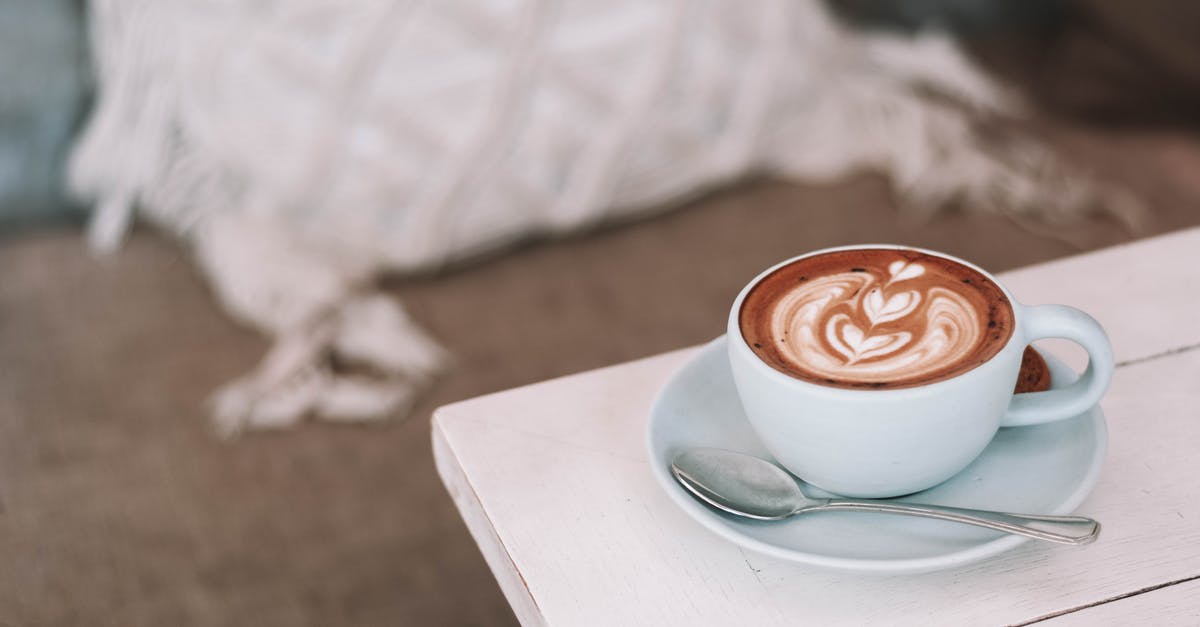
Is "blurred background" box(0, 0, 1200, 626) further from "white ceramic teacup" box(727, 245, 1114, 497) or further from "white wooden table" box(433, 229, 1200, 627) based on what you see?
"white ceramic teacup" box(727, 245, 1114, 497)

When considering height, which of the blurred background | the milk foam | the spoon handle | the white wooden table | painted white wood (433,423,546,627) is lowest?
the blurred background

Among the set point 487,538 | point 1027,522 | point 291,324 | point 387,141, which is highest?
point 1027,522

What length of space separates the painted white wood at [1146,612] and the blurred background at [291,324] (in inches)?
17.5

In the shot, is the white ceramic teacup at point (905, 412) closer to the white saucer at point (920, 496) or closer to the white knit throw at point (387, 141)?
the white saucer at point (920, 496)

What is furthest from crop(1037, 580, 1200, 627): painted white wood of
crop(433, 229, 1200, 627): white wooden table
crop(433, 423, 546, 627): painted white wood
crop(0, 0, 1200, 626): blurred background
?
crop(0, 0, 1200, 626): blurred background

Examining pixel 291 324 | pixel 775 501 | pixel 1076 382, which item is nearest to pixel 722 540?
pixel 775 501

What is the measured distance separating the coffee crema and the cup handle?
0.04 ft

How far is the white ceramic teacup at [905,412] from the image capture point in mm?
391

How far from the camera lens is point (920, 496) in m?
0.42

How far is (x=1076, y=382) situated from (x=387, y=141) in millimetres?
715

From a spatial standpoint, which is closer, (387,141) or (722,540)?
(722,540)

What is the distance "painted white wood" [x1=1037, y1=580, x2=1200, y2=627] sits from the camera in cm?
39

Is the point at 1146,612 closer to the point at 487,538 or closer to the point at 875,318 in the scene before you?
the point at 875,318

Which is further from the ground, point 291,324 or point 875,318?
point 875,318
